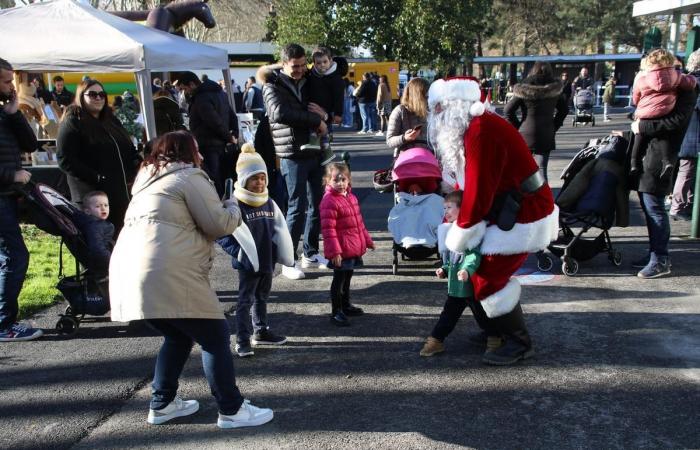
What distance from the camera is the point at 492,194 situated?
4098 mm

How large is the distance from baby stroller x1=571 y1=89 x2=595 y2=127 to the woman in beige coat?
20.4 meters

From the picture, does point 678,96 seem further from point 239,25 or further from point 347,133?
point 239,25

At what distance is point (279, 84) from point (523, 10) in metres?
51.2

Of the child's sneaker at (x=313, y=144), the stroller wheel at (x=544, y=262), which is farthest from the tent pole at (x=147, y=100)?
the stroller wheel at (x=544, y=262)

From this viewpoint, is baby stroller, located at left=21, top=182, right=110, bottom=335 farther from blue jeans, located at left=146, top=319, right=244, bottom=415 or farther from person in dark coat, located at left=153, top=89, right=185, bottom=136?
person in dark coat, located at left=153, top=89, right=185, bottom=136

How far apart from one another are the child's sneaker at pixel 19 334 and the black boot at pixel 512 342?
11.2 feet

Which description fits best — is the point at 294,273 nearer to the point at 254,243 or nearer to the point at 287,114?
the point at 287,114

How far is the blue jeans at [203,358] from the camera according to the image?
3482 mm

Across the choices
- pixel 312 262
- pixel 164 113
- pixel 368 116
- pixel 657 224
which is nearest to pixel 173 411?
pixel 312 262

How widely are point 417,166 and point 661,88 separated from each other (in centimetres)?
233

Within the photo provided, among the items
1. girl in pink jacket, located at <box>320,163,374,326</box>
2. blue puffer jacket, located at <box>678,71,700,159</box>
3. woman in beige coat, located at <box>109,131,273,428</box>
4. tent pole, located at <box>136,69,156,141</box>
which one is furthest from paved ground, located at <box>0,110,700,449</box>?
tent pole, located at <box>136,69,156,141</box>

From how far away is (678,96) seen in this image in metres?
6.03

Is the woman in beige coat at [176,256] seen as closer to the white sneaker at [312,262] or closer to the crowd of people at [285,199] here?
the crowd of people at [285,199]

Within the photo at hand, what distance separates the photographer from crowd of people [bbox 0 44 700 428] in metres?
3.41
